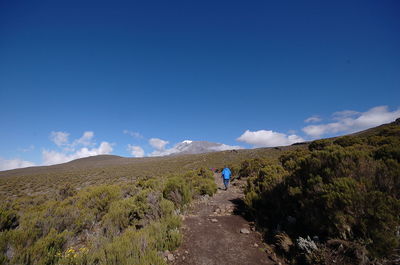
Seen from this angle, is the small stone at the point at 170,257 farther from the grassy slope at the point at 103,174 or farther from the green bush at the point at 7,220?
the grassy slope at the point at 103,174

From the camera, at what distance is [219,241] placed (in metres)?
4.12

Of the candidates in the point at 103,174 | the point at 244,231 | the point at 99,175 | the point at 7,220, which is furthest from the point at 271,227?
the point at 103,174

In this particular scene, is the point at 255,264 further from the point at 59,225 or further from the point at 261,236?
the point at 59,225

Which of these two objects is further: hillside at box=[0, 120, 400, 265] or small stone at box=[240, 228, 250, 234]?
small stone at box=[240, 228, 250, 234]

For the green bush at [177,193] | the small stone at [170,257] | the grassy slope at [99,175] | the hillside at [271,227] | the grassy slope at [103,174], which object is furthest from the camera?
the grassy slope at [103,174]

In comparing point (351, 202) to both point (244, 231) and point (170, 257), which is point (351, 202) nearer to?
point (244, 231)

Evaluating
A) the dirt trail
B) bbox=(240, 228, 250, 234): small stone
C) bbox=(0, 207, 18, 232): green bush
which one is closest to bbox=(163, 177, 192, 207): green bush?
the dirt trail

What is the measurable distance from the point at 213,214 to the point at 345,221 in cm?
410

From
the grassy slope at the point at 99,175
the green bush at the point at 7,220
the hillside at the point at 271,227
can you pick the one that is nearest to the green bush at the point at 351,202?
the hillside at the point at 271,227

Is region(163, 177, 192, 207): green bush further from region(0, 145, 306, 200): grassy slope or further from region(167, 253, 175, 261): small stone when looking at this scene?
region(0, 145, 306, 200): grassy slope

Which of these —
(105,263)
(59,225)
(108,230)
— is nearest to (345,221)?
(105,263)

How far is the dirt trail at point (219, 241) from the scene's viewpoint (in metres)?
3.44

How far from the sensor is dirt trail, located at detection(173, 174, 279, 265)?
11.3ft

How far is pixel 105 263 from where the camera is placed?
9.14ft
